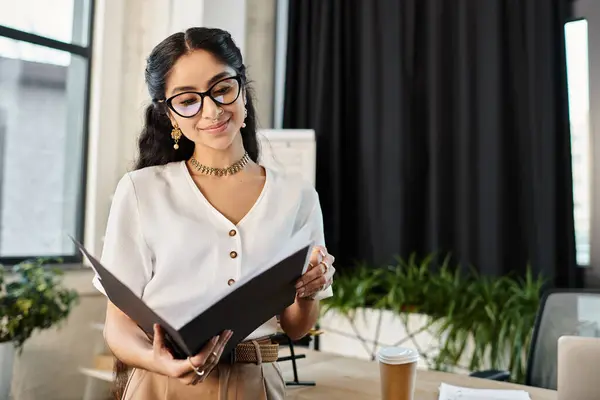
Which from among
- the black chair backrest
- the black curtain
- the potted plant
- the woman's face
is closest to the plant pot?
the potted plant

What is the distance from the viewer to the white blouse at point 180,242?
1.09 m

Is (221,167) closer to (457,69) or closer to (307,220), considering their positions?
(307,220)

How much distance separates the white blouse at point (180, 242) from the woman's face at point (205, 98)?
0.11 m

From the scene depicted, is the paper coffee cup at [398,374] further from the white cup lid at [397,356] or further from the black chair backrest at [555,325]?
the black chair backrest at [555,325]

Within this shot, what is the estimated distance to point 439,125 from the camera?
3.33 meters

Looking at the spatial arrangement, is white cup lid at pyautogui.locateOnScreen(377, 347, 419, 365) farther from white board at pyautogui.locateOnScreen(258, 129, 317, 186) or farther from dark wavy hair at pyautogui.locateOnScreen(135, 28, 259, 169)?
white board at pyautogui.locateOnScreen(258, 129, 317, 186)

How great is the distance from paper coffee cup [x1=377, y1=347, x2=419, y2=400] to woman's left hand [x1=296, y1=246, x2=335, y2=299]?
0.96ft

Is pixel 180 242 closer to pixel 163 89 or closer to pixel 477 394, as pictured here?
pixel 163 89

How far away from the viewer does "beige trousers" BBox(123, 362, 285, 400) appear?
1085 mm

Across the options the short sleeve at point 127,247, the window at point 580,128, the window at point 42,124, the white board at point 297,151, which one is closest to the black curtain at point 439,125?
the window at point 580,128

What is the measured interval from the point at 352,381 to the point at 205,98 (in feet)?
3.09

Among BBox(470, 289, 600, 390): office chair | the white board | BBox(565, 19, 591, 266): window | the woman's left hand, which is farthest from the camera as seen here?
the white board

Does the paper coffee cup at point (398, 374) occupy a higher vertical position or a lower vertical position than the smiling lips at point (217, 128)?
lower

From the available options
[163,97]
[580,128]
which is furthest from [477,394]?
[580,128]
